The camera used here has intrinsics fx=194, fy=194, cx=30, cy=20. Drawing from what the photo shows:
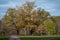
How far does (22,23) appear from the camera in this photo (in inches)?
1556

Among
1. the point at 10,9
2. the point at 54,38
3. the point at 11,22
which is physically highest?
the point at 10,9

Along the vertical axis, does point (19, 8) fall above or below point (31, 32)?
above

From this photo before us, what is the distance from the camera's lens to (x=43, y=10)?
4153 cm

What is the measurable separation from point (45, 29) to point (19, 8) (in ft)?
23.0

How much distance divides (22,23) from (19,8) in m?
3.12

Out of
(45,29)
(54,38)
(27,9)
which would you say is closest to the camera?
(54,38)

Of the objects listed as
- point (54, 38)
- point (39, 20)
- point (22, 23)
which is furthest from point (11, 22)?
point (54, 38)

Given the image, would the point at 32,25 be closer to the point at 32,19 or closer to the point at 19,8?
the point at 32,19

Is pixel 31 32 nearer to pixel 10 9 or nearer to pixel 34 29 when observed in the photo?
pixel 34 29

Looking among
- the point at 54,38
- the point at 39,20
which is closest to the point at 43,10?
the point at 39,20

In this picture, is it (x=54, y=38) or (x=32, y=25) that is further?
(x=32, y=25)

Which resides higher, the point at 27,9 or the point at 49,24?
the point at 27,9

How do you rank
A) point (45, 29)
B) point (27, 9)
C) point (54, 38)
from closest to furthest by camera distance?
point (54, 38) < point (27, 9) < point (45, 29)

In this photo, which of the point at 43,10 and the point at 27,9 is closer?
the point at 27,9
